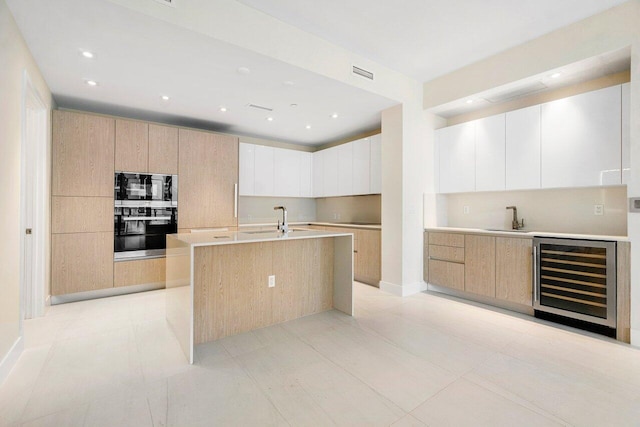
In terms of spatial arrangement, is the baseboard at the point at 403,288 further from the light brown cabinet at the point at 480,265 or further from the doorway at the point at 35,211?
the doorway at the point at 35,211

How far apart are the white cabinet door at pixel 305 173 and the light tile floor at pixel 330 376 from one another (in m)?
3.43

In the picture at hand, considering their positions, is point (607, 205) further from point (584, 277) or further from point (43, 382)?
point (43, 382)

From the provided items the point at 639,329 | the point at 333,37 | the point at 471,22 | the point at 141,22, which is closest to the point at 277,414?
the point at 141,22

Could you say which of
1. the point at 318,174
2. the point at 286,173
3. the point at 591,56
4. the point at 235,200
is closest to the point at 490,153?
the point at 591,56

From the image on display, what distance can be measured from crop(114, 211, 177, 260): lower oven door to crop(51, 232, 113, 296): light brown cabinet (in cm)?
11

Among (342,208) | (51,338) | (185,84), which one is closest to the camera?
(51,338)

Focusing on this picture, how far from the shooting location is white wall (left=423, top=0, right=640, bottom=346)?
8.17 ft

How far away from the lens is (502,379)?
200 centimetres

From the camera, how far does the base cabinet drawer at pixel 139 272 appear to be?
3.96 meters

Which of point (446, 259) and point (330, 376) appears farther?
point (446, 259)

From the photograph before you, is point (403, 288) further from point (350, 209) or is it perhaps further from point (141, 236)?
point (141, 236)

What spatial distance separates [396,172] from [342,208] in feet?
6.94

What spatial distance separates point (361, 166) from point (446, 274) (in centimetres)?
222

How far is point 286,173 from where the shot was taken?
5.87 metres
